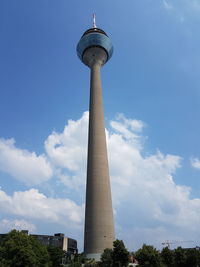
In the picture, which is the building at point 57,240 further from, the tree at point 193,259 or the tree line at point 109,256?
the tree at point 193,259

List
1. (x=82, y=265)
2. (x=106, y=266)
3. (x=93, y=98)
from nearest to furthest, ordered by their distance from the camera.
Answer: (x=106, y=266)
(x=82, y=265)
(x=93, y=98)

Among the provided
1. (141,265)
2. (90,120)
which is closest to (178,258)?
(141,265)

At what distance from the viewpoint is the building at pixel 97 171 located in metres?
70.9

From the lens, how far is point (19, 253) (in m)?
50.2

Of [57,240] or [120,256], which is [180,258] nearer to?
[120,256]

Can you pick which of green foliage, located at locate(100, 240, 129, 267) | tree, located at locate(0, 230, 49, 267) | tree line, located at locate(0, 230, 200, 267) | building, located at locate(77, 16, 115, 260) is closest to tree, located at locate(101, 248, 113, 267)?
tree line, located at locate(0, 230, 200, 267)

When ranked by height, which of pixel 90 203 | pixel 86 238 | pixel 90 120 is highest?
pixel 90 120

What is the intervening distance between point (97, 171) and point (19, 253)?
1274 inches

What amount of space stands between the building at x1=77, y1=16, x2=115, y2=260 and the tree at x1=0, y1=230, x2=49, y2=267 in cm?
1690

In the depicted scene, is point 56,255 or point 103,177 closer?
point 56,255

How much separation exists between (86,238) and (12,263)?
2545cm

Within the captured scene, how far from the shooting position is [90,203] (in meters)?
73.9

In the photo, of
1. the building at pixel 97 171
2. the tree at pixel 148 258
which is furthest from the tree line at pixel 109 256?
the building at pixel 97 171

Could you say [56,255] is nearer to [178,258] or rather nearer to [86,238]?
[86,238]
